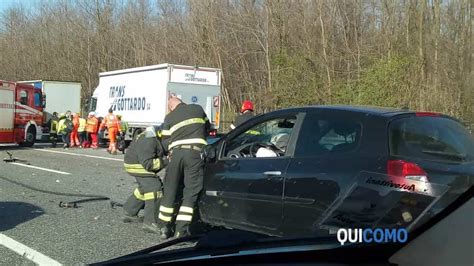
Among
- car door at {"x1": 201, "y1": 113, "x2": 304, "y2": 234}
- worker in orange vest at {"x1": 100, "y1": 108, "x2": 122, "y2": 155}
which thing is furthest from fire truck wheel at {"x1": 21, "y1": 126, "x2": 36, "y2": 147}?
car door at {"x1": 201, "y1": 113, "x2": 304, "y2": 234}

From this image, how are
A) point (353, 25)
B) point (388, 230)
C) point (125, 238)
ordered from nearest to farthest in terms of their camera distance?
point (388, 230) → point (125, 238) → point (353, 25)

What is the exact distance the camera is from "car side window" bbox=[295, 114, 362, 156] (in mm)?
4871

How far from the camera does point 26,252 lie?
5.57m

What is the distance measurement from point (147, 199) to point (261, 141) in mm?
1696

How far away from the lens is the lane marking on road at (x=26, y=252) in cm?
523

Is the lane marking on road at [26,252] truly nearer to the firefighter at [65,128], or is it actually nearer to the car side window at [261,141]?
the car side window at [261,141]

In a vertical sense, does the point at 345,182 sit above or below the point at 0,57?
below

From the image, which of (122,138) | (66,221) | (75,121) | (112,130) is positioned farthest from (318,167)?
(75,121)

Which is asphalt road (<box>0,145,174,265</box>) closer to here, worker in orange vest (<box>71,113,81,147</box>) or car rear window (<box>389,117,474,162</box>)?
car rear window (<box>389,117,474,162</box>)

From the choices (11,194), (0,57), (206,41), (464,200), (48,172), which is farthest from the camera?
(0,57)

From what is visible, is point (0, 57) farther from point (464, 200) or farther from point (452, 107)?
point (464, 200)

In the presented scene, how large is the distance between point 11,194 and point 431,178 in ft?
24.6

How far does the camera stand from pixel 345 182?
15.3 feet

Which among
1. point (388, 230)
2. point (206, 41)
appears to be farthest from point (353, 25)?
point (388, 230)
